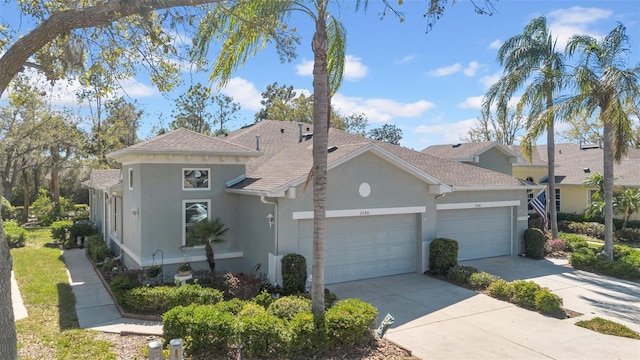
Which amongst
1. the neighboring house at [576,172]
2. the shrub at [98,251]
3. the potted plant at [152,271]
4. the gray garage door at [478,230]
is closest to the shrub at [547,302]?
the gray garage door at [478,230]

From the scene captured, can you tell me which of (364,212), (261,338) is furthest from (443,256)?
(261,338)

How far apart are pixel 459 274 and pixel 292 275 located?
18.1 feet

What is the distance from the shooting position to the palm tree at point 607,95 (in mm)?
14328

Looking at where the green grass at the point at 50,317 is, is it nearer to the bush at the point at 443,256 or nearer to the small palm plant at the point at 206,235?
the small palm plant at the point at 206,235

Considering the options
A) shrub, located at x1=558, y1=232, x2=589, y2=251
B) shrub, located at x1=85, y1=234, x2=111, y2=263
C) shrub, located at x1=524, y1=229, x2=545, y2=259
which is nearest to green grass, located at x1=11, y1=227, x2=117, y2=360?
shrub, located at x1=85, y1=234, x2=111, y2=263

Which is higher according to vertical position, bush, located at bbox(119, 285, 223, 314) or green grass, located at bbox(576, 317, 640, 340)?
bush, located at bbox(119, 285, 223, 314)

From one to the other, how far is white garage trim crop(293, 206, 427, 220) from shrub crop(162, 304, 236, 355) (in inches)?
183

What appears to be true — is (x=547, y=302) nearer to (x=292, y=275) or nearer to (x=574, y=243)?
(x=292, y=275)

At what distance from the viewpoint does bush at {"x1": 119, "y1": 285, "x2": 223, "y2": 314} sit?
392 inches

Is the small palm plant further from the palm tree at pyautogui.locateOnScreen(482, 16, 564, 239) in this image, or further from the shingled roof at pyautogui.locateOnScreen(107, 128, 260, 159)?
the palm tree at pyautogui.locateOnScreen(482, 16, 564, 239)

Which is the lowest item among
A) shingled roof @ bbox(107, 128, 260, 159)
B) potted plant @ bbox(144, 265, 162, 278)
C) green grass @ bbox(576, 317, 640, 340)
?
green grass @ bbox(576, 317, 640, 340)

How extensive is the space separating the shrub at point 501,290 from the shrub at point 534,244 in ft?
19.7

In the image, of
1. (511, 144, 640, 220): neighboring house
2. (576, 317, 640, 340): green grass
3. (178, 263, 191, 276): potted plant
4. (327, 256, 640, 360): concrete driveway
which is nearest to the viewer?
(327, 256, 640, 360): concrete driveway

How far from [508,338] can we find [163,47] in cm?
944
